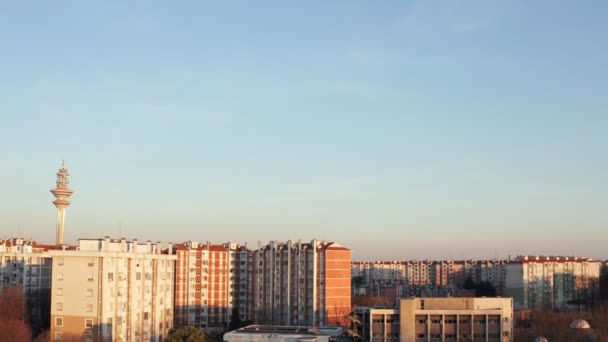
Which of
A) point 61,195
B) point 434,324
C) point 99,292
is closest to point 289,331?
point 434,324

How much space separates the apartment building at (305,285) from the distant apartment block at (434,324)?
34.2ft

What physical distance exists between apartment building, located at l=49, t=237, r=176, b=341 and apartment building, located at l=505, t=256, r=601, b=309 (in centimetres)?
4517

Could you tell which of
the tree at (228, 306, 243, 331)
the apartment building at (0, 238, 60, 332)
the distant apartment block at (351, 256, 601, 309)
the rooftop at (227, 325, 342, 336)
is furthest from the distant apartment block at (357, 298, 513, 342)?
the distant apartment block at (351, 256, 601, 309)

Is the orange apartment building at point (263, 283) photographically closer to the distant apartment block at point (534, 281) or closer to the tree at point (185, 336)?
the tree at point (185, 336)

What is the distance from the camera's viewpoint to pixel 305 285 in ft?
153

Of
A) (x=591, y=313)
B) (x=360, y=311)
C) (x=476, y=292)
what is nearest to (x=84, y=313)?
(x=360, y=311)

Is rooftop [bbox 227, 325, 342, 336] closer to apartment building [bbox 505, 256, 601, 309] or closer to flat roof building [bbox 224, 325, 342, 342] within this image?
flat roof building [bbox 224, 325, 342, 342]

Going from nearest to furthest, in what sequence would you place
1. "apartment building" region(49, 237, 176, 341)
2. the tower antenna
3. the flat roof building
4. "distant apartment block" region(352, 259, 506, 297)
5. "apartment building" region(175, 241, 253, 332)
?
the flat roof building < "apartment building" region(49, 237, 176, 341) < "apartment building" region(175, 241, 253, 332) < the tower antenna < "distant apartment block" region(352, 259, 506, 297)

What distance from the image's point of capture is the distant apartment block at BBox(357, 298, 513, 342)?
35094mm

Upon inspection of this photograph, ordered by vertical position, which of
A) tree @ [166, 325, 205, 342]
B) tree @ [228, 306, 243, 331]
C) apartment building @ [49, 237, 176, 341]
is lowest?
tree @ [228, 306, 243, 331]

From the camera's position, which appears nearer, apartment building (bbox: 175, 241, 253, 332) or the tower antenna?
apartment building (bbox: 175, 241, 253, 332)

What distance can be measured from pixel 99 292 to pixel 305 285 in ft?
53.4

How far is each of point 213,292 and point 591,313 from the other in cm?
2676

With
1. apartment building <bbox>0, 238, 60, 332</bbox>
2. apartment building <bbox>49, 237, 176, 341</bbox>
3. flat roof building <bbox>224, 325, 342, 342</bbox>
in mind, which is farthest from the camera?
apartment building <bbox>0, 238, 60, 332</bbox>
